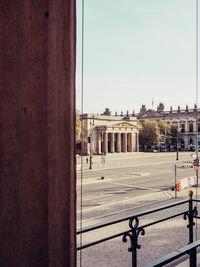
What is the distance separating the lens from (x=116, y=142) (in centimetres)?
8831

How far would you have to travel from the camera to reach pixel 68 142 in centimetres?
160

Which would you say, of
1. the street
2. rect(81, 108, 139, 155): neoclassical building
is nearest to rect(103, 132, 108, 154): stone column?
rect(81, 108, 139, 155): neoclassical building

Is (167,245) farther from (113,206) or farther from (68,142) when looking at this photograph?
(68,142)

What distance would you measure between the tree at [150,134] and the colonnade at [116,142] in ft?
11.5

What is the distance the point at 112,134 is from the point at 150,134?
15488 mm

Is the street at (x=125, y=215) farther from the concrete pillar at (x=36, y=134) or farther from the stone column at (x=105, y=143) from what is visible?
the stone column at (x=105, y=143)

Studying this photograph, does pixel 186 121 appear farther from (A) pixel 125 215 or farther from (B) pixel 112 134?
(A) pixel 125 215

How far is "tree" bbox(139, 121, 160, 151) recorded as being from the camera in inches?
3492

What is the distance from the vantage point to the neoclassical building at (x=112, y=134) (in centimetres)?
7957

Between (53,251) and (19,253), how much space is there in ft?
0.64

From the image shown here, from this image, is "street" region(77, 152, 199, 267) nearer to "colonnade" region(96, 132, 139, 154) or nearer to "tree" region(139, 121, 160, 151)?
"colonnade" region(96, 132, 139, 154)

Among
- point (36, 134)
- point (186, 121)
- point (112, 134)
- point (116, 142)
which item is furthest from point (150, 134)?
point (36, 134)

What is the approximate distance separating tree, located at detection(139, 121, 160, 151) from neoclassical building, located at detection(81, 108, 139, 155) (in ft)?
9.86

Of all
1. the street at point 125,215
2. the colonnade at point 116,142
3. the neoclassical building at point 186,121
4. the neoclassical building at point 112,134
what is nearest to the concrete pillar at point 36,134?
the street at point 125,215
